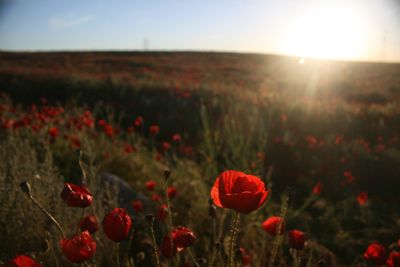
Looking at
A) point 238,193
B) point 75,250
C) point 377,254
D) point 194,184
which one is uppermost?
point 238,193

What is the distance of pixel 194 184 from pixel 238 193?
252 cm

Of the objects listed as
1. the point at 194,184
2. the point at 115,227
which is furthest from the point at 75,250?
the point at 194,184

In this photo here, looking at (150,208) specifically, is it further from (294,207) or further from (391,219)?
(391,219)

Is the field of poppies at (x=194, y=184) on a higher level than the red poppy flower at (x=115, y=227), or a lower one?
lower

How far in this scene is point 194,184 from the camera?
3.72 m

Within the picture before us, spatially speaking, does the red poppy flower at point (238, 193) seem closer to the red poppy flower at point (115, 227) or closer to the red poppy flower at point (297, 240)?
the red poppy flower at point (115, 227)

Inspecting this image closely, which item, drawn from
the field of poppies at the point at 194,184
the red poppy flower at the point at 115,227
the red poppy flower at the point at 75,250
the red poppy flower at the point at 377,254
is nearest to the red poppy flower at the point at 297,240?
the field of poppies at the point at 194,184

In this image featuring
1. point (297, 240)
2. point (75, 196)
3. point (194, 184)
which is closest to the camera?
point (75, 196)

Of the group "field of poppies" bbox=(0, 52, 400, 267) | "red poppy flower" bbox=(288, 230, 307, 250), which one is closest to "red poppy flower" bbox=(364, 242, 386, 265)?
"field of poppies" bbox=(0, 52, 400, 267)

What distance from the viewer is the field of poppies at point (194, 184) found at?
154 cm

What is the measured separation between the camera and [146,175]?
435 cm

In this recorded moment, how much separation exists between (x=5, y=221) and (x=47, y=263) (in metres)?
0.38

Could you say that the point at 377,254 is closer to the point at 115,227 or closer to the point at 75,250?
the point at 115,227

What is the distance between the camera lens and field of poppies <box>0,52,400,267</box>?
1535mm
